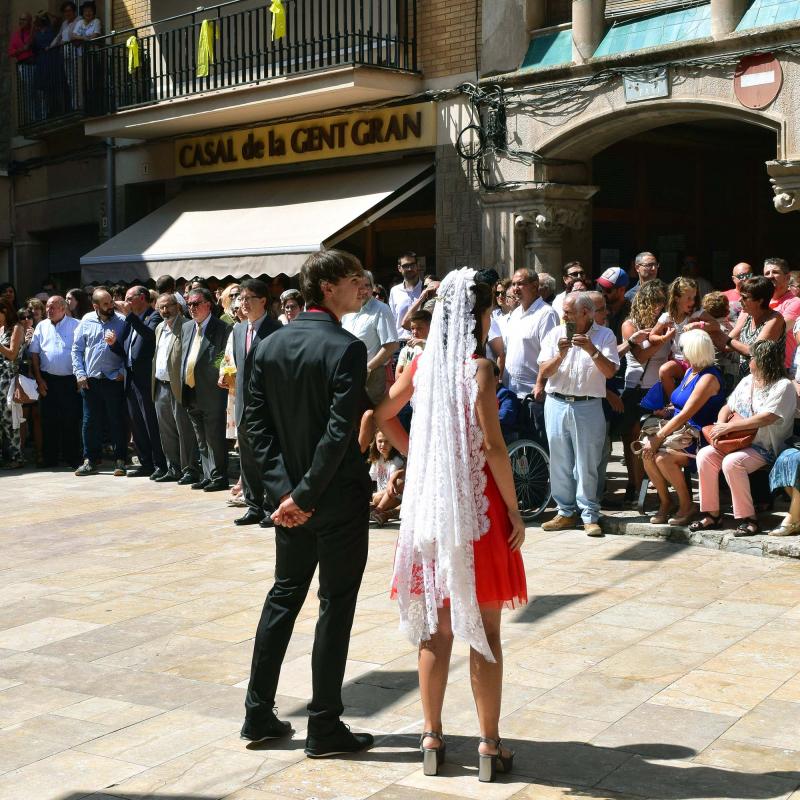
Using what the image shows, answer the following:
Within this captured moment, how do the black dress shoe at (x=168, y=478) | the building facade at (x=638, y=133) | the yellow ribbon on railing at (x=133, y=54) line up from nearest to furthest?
1. the building facade at (x=638, y=133)
2. the black dress shoe at (x=168, y=478)
3. the yellow ribbon on railing at (x=133, y=54)

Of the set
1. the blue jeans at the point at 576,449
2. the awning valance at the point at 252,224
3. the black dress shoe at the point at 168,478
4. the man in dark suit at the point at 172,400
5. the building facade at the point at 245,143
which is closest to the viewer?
the blue jeans at the point at 576,449

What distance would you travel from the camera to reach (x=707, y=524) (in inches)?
348

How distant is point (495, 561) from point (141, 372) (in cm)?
871

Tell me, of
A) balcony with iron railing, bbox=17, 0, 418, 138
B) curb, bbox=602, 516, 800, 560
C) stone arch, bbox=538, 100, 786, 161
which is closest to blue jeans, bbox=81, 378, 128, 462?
balcony with iron railing, bbox=17, 0, 418, 138

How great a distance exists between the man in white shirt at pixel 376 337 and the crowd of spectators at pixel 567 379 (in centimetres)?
1

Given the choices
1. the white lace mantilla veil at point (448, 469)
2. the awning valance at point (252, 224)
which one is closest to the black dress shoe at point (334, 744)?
the white lace mantilla veil at point (448, 469)

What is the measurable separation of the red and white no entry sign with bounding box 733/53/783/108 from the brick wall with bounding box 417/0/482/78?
3739 millimetres

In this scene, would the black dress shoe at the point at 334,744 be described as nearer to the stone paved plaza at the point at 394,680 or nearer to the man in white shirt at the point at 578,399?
the stone paved plaza at the point at 394,680

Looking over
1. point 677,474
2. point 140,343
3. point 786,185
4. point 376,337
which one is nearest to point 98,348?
point 140,343

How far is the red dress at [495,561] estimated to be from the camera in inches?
183

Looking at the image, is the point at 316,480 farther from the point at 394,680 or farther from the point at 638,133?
the point at 638,133

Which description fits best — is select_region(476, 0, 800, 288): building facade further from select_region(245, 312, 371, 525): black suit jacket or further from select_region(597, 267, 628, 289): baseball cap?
select_region(245, 312, 371, 525): black suit jacket

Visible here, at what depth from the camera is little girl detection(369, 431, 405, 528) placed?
9.74 m

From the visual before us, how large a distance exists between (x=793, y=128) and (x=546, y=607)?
682cm
